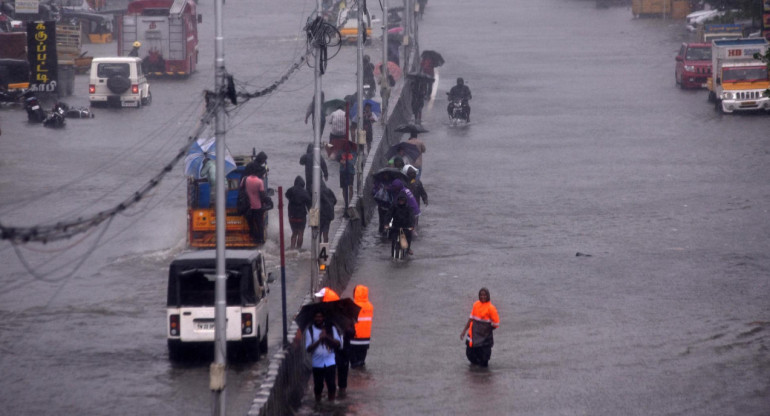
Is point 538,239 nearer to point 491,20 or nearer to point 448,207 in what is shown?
point 448,207

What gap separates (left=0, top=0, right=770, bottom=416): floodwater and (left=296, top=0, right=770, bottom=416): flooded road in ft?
0.20

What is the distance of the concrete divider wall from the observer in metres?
13.6

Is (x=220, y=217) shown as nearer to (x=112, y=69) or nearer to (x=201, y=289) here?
(x=201, y=289)

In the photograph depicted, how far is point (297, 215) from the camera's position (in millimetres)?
23516

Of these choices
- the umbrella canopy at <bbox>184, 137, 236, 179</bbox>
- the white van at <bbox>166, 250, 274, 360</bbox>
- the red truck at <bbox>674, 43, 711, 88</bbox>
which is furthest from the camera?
the red truck at <bbox>674, 43, 711, 88</bbox>

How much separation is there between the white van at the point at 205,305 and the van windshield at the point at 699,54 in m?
31.7

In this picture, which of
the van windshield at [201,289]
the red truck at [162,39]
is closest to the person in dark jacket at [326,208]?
the van windshield at [201,289]

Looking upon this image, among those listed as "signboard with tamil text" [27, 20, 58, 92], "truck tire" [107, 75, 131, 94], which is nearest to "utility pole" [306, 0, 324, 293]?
"truck tire" [107, 75, 131, 94]

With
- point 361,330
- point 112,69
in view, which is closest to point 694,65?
point 112,69

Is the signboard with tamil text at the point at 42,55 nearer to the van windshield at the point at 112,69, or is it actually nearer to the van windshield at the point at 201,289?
the van windshield at the point at 112,69

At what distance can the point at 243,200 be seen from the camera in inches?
913

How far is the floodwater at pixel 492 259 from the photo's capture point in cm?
1609

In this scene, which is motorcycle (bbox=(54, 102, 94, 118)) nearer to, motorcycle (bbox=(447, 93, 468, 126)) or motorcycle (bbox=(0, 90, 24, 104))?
motorcycle (bbox=(0, 90, 24, 104))

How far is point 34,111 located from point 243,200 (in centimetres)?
1785
